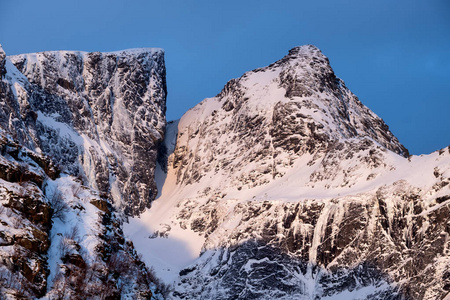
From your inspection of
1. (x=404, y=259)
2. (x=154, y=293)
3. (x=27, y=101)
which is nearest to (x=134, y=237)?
(x=27, y=101)

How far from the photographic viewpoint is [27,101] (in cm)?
19675

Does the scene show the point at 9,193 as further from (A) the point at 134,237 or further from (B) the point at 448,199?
(A) the point at 134,237

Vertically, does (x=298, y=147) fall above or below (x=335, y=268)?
above

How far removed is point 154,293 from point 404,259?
71778mm

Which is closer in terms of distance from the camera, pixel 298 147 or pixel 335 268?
pixel 335 268

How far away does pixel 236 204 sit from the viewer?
613ft

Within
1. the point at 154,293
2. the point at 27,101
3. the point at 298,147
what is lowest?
the point at 154,293

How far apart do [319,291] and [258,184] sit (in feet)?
137

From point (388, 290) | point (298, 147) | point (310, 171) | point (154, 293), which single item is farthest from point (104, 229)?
point (298, 147)

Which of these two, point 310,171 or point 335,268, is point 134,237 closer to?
Result: point 310,171

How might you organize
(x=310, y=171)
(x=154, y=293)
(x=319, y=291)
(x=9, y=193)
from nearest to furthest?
(x=9, y=193) → (x=154, y=293) → (x=319, y=291) → (x=310, y=171)

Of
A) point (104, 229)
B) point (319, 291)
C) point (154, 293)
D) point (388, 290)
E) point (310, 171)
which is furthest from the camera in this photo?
point (310, 171)

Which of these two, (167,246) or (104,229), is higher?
(167,246)

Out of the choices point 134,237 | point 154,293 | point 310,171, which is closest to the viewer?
point 154,293
